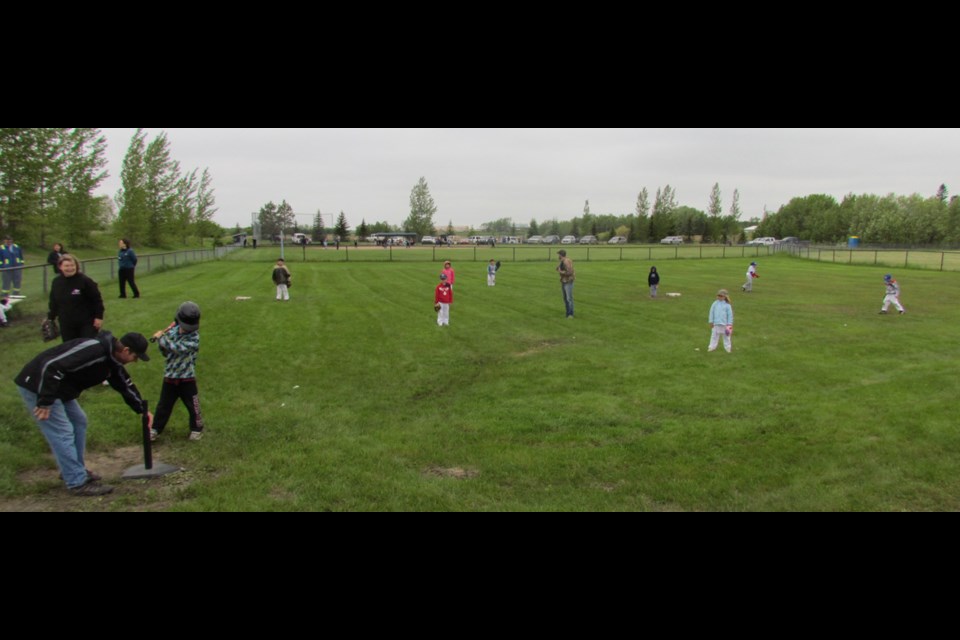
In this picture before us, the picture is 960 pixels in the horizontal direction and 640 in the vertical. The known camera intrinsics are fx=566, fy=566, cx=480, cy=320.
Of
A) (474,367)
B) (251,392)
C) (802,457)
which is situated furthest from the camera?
(474,367)

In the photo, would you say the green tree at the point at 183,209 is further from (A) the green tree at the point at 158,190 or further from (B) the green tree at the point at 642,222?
(B) the green tree at the point at 642,222

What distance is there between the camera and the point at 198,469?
20.2 ft

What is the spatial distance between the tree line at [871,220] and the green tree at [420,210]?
69.3 m

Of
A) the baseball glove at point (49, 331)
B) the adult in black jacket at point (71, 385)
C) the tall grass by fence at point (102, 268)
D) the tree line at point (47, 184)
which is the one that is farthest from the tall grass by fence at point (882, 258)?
the tree line at point (47, 184)

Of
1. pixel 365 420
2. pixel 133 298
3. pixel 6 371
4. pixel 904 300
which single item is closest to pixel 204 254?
pixel 133 298

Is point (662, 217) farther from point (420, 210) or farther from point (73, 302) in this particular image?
point (73, 302)

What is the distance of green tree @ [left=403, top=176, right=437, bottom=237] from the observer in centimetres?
10500

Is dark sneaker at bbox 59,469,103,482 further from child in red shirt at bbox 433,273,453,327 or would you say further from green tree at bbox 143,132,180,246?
green tree at bbox 143,132,180,246

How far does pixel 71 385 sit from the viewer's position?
5.35 m

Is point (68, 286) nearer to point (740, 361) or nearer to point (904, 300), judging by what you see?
point (740, 361)

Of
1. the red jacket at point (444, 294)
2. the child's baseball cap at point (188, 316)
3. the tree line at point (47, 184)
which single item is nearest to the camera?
the child's baseball cap at point (188, 316)

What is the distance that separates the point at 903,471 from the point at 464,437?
16.0ft

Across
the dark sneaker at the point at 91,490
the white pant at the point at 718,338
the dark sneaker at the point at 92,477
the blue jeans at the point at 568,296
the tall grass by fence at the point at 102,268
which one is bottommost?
the dark sneaker at the point at 91,490

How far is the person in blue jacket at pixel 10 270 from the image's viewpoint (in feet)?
48.4
